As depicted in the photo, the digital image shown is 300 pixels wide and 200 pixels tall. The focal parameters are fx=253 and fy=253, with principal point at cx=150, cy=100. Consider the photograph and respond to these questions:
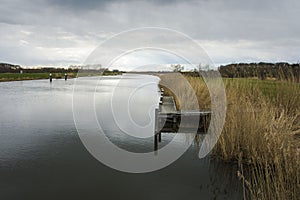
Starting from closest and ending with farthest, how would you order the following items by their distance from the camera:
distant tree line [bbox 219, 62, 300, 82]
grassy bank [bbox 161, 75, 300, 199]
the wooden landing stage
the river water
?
1. grassy bank [bbox 161, 75, 300, 199]
2. the river water
3. distant tree line [bbox 219, 62, 300, 82]
4. the wooden landing stage

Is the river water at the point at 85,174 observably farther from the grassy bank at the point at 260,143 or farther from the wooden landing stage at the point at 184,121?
the wooden landing stage at the point at 184,121

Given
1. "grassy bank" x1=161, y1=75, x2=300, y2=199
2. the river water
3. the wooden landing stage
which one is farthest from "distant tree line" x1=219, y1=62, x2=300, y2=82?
the river water

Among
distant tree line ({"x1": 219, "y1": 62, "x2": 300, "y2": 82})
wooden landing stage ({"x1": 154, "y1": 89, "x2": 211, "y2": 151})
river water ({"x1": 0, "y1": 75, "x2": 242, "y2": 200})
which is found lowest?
river water ({"x1": 0, "y1": 75, "x2": 242, "y2": 200})

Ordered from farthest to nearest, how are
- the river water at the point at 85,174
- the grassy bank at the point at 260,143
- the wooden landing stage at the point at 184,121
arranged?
the wooden landing stage at the point at 184,121
the river water at the point at 85,174
the grassy bank at the point at 260,143

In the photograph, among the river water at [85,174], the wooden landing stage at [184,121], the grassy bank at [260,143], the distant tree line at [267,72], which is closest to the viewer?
the grassy bank at [260,143]

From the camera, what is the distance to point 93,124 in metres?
8.54

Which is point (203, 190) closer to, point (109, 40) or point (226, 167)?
point (226, 167)

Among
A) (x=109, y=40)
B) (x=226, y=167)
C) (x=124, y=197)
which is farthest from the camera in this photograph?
(x=109, y=40)

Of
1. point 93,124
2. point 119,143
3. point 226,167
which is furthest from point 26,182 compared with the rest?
point 93,124

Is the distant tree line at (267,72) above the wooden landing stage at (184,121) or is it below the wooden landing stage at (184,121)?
above

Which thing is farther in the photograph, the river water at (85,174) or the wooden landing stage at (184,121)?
the wooden landing stage at (184,121)

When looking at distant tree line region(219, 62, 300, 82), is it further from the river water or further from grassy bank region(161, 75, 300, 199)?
the river water

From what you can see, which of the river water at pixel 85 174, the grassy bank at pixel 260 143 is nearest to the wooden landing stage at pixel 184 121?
the river water at pixel 85 174

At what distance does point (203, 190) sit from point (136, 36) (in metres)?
6.00
